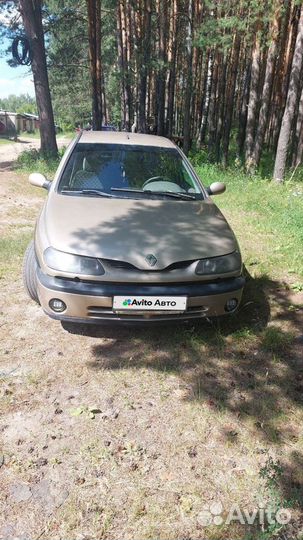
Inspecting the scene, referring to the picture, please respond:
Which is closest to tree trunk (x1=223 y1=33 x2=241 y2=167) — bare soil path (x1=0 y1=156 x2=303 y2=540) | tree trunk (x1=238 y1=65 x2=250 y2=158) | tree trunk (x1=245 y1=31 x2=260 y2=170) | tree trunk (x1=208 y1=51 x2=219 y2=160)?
tree trunk (x1=208 y1=51 x2=219 y2=160)

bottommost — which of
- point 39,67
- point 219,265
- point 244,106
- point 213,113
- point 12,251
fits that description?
point 213,113

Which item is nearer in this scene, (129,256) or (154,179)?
(129,256)

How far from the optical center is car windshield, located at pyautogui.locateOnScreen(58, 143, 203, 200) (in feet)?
13.7

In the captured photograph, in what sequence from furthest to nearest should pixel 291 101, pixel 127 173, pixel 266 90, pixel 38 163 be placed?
pixel 38 163 → pixel 266 90 → pixel 291 101 → pixel 127 173

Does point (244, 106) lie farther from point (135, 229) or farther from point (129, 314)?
point (129, 314)

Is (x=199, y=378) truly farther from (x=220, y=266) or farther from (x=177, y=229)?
(x=177, y=229)

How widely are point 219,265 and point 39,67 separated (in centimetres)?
1346

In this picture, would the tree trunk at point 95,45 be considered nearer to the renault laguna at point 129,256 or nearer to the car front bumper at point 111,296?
the renault laguna at point 129,256

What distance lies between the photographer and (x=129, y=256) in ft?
10.4

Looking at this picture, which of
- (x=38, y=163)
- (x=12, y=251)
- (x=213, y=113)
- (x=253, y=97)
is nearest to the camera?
(x=12, y=251)

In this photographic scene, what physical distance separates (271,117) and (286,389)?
2090cm

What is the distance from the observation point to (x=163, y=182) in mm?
4406

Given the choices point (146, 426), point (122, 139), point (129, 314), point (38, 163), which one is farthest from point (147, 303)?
point (38, 163)

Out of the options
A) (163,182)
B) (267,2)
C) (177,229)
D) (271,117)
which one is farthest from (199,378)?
(271,117)
